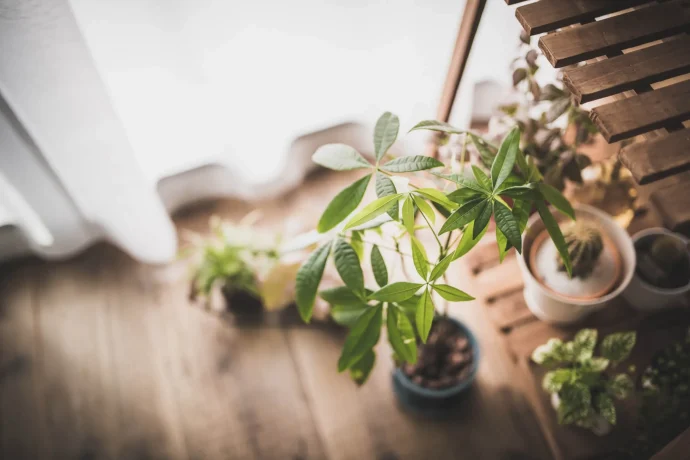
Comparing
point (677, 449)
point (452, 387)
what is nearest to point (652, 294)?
point (677, 449)

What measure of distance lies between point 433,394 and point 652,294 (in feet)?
1.86

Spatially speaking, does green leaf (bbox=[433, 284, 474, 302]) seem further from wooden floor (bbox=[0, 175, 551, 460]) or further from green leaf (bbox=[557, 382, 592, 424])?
wooden floor (bbox=[0, 175, 551, 460])

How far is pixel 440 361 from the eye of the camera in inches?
55.8

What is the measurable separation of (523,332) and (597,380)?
0.61ft

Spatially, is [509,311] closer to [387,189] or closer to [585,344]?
[585,344]

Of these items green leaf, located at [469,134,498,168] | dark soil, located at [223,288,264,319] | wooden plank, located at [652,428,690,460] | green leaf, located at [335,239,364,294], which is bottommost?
dark soil, located at [223,288,264,319]

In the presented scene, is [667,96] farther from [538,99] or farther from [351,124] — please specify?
[351,124]

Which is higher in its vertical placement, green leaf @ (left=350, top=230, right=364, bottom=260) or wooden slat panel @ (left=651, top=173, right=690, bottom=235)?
wooden slat panel @ (left=651, top=173, right=690, bottom=235)

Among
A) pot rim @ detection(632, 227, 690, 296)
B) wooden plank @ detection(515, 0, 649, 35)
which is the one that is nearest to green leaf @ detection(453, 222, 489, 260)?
wooden plank @ detection(515, 0, 649, 35)

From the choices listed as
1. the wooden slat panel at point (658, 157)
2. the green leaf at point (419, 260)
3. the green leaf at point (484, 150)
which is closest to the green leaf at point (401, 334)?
the green leaf at point (419, 260)

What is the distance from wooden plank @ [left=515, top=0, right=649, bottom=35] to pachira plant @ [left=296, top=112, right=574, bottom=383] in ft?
0.54

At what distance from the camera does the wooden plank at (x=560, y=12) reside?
0.79m

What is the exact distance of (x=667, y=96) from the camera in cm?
73

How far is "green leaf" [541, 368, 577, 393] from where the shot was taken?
3.46 feet
